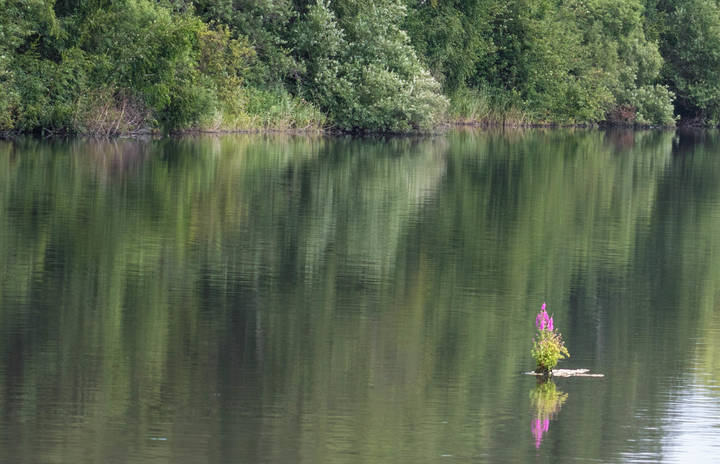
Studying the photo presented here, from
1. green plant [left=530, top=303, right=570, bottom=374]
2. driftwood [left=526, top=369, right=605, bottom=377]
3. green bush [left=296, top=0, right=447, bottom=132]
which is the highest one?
green bush [left=296, top=0, right=447, bottom=132]

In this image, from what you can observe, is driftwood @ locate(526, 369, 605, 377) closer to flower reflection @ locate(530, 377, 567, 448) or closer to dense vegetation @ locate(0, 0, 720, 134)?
flower reflection @ locate(530, 377, 567, 448)

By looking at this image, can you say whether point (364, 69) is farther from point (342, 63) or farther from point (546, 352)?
point (546, 352)

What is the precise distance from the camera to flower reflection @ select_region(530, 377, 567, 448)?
420 inches

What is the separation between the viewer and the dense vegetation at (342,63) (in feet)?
150

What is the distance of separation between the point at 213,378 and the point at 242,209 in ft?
47.6

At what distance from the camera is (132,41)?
46281mm

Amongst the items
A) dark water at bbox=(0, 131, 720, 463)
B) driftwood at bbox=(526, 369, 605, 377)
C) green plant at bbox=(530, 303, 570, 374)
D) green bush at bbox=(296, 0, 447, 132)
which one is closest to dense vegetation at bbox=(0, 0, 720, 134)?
green bush at bbox=(296, 0, 447, 132)

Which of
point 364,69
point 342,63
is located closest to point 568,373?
point 364,69

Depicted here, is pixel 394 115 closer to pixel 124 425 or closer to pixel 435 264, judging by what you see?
pixel 435 264

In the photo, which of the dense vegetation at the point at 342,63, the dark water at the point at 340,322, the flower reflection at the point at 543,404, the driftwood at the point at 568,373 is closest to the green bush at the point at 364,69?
the dense vegetation at the point at 342,63

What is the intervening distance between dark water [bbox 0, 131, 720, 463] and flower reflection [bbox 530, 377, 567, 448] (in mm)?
34

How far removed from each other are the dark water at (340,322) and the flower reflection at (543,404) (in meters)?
0.03

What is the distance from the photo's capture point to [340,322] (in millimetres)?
14742

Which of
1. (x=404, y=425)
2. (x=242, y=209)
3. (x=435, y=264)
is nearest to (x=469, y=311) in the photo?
(x=435, y=264)
